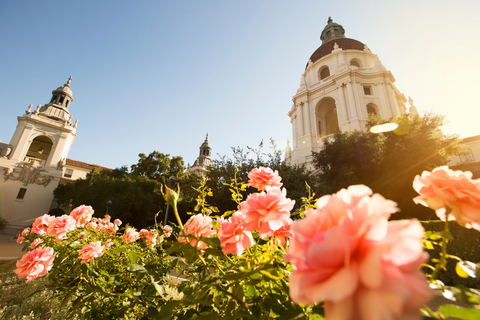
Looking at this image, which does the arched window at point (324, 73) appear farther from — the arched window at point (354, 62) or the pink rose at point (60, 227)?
the pink rose at point (60, 227)

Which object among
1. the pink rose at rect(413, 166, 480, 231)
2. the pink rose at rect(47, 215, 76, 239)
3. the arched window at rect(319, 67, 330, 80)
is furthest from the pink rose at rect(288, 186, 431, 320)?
the arched window at rect(319, 67, 330, 80)

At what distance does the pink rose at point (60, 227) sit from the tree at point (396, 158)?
39.8 ft

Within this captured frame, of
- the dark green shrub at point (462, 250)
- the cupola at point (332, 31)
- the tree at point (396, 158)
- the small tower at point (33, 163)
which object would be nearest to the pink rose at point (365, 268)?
the dark green shrub at point (462, 250)

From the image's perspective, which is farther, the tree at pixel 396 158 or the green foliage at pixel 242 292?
the tree at pixel 396 158

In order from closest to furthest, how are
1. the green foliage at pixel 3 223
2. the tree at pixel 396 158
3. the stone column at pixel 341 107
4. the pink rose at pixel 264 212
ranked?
the pink rose at pixel 264 212, the tree at pixel 396 158, the green foliage at pixel 3 223, the stone column at pixel 341 107

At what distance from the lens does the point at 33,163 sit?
987 inches

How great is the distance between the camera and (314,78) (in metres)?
29.7

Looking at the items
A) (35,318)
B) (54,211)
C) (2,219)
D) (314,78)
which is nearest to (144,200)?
(54,211)

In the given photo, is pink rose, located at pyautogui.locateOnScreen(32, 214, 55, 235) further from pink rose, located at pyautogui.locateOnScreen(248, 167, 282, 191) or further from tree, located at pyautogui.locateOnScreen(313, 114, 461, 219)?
tree, located at pyautogui.locateOnScreen(313, 114, 461, 219)

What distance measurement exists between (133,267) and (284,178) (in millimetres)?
12421

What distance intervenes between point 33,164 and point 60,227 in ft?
104

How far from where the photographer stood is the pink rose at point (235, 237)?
106 cm

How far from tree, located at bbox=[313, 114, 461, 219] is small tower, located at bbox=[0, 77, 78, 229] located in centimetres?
3011

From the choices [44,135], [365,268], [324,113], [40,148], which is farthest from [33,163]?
[324,113]
